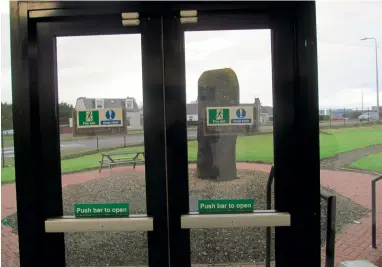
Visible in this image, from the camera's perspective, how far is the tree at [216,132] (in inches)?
87.8

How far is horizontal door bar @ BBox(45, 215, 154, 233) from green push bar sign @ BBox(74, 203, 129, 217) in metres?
0.05

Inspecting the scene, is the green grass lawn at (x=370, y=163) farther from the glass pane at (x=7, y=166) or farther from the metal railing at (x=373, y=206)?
the glass pane at (x=7, y=166)

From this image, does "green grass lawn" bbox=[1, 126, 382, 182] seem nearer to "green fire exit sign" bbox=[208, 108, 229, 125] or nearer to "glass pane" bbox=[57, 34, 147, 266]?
"glass pane" bbox=[57, 34, 147, 266]

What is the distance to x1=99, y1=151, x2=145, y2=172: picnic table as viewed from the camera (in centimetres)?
226

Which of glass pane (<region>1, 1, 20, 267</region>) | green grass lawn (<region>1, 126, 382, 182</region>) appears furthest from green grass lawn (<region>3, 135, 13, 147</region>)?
green grass lawn (<region>1, 126, 382, 182</region>)

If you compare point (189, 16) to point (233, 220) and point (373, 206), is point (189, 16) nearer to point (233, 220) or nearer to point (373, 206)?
point (233, 220)

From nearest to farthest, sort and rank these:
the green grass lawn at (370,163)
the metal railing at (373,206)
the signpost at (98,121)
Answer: the signpost at (98,121) → the green grass lawn at (370,163) → the metal railing at (373,206)

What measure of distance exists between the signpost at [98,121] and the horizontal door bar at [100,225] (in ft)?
1.82

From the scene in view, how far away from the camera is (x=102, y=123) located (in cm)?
222

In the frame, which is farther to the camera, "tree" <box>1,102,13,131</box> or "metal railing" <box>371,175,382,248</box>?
"metal railing" <box>371,175,382,248</box>

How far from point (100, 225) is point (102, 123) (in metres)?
0.65

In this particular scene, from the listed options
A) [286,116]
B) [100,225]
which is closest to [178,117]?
[286,116]

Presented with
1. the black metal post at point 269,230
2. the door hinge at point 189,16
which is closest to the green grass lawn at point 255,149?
the black metal post at point 269,230

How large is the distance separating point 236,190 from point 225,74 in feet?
2.48
